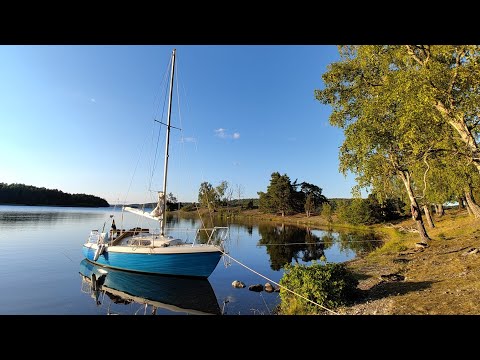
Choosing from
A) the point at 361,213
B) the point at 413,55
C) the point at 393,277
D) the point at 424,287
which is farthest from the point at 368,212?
the point at 424,287

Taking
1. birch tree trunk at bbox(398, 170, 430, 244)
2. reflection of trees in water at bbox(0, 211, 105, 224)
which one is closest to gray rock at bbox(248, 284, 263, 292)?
birch tree trunk at bbox(398, 170, 430, 244)

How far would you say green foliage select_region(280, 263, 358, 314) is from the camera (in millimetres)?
10062

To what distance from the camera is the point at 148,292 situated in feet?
56.3

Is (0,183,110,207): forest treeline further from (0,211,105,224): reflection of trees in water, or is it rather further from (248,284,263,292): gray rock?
(248,284,263,292): gray rock

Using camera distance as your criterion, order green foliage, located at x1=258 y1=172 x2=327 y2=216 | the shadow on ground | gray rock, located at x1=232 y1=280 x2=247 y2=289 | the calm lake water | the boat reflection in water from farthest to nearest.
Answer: green foliage, located at x1=258 y1=172 x2=327 y2=216 < gray rock, located at x1=232 y1=280 x2=247 y2=289 < the boat reflection in water < the calm lake water < the shadow on ground

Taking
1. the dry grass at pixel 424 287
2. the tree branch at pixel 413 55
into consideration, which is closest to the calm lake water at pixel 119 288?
the dry grass at pixel 424 287

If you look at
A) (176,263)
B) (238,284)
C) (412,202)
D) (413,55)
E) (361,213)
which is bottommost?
(238,284)

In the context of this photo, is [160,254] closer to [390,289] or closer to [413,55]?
[390,289]

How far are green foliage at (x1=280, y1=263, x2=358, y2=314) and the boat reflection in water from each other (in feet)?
15.4

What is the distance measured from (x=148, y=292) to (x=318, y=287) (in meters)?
11.4
